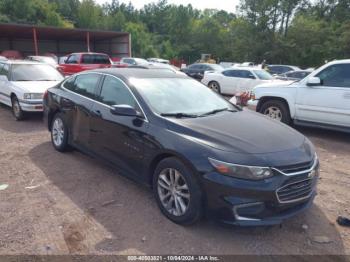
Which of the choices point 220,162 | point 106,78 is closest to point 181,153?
point 220,162

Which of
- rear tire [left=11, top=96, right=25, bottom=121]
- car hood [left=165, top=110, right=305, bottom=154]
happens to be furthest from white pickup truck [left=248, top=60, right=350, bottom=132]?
rear tire [left=11, top=96, right=25, bottom=121]

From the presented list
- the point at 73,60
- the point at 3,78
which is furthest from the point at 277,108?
the point at 73,60

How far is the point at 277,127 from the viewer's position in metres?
4.16

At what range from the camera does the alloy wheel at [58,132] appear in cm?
593

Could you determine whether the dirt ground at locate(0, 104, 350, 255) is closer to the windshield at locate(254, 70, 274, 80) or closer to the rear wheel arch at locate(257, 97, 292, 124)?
the rear wheel arch at locate(257, 97, 292, 124)

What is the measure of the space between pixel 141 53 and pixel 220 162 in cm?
5987

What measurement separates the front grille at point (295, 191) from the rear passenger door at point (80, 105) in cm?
295

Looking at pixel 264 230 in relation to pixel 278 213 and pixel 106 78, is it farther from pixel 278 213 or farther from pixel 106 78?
pixel 106 78

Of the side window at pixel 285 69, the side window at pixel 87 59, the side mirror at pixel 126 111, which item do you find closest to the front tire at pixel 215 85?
the side window at pixel 87 59

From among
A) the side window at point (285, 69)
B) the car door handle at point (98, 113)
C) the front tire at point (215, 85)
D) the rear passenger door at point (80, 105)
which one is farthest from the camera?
the side window at point (285, 69)

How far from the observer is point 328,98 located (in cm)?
727

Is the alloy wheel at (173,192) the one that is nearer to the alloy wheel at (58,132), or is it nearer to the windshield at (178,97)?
the windshield at (178,97)

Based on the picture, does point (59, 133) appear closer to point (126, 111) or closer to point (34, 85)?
point (126, 111)

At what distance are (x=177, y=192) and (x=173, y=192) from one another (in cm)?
6
